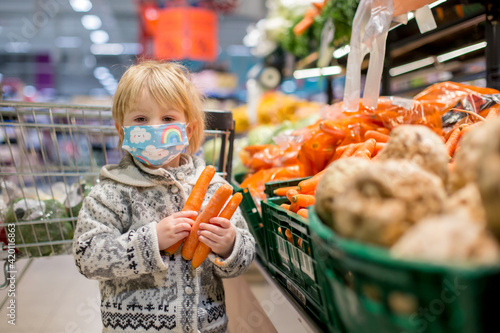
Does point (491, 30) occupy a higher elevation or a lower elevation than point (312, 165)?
higher

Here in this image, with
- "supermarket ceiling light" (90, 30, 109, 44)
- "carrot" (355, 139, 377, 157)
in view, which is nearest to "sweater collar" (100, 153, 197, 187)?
"carrot" (355, 139, 377, 157)

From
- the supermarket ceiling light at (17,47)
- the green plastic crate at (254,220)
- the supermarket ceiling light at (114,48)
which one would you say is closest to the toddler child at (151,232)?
the green plastic crate at (254,220)

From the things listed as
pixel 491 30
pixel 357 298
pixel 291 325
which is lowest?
pixel 291 325

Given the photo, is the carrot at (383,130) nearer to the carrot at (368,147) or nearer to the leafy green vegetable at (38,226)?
the carrot at (368,147)

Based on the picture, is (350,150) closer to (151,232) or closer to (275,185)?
(275,185)

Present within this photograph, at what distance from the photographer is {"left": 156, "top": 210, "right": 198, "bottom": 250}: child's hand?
1096 millimetres

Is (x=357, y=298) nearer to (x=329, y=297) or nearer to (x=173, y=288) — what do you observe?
(x=329, y=297)

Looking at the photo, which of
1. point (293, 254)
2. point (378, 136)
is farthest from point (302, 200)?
point (378, 136)

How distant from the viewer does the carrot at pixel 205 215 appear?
1.14 meters

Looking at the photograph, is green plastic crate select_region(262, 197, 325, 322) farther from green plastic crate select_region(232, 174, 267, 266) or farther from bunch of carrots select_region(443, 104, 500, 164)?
bunch of carrots select_region(443, 104, 500, 164)

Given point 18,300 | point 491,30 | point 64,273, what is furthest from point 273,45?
point 18,300

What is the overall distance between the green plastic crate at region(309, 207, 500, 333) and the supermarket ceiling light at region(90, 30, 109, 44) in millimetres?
14419

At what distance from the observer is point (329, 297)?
744 mm

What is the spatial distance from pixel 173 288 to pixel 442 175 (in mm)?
836
